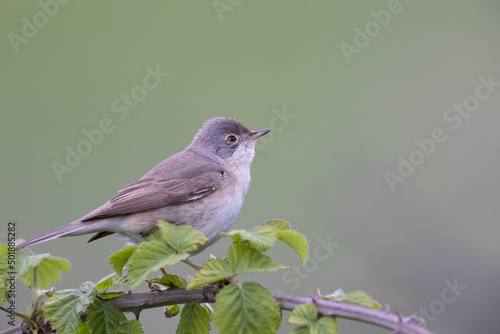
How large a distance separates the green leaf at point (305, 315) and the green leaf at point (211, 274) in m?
0.22

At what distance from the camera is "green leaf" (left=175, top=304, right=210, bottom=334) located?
1.82 metres

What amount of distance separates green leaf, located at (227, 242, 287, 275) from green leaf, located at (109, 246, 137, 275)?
1.10 feet

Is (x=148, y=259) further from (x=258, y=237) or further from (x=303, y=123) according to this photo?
(x=303, y=123)

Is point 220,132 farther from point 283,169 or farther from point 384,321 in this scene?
point 384,321

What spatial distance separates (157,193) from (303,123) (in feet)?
8.57

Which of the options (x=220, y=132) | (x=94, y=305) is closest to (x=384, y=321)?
(x=94, y=305)

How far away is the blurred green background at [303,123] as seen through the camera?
484 centimetres

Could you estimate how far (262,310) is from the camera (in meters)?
1.49

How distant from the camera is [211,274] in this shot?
A: 156 cm

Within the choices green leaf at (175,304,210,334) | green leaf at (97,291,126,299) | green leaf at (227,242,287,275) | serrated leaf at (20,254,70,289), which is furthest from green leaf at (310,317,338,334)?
serrated leaf at (20,254,70,289)

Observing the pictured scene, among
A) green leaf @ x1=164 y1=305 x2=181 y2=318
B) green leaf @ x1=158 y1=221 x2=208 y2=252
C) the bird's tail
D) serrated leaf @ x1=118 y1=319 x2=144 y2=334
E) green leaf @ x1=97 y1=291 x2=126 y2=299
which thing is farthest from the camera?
the bird's tail

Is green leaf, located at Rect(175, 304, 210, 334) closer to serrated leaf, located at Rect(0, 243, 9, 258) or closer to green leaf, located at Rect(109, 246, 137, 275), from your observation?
green leaf, located at Rect(109, 246, 137, 275)

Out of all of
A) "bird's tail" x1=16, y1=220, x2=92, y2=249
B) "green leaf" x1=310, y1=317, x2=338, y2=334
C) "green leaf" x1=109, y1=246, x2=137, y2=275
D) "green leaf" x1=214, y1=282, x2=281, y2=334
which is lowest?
"green leaf" x1=310, y1=317, x2=338, y2=334

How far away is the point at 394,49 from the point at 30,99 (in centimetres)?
400
